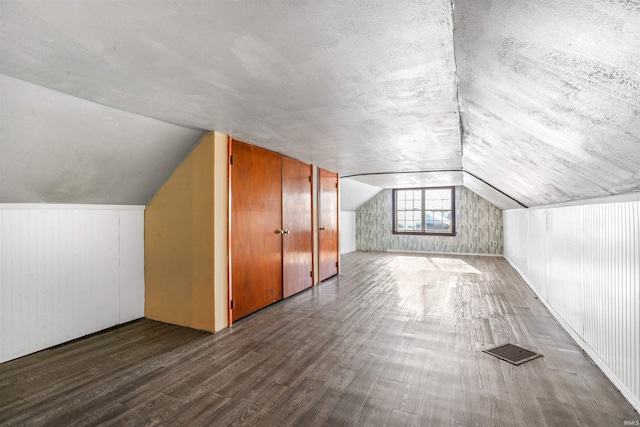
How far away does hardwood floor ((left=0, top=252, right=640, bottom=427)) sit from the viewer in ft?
6.12

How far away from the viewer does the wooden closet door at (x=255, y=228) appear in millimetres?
3510

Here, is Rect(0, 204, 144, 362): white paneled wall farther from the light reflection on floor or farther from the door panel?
the light reflection on floor

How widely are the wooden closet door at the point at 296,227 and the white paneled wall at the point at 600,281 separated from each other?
3239 mm

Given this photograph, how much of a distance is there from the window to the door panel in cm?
414

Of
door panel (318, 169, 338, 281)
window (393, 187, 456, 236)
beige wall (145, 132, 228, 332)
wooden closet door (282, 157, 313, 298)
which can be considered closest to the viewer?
beige wall (145, 132, 228, 332)

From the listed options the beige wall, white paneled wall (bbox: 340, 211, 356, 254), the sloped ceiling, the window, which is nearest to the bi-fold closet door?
the beige wall

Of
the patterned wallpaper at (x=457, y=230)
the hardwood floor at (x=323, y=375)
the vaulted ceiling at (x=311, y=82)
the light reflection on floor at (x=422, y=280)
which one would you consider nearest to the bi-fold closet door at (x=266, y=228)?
the hardwood floor at (x=323, y=375)

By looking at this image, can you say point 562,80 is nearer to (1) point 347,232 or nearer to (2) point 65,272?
(2) point 65,272

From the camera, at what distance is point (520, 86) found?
1.53 m

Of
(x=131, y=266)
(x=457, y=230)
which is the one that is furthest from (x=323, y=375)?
(x=457, y=230)

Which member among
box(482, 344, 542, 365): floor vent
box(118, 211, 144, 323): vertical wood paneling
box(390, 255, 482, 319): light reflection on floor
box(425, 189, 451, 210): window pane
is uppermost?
box(425, 189, 451, 210): window pane

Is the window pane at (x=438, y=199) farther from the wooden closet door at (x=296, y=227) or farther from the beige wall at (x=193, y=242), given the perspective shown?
the beige wall at (x=193, y=242)

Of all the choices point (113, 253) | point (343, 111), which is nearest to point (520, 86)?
point (343, 111)

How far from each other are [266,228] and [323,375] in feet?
6.92
